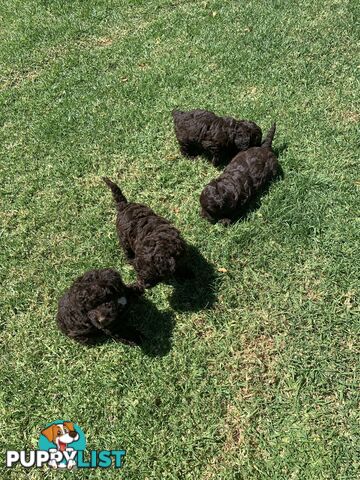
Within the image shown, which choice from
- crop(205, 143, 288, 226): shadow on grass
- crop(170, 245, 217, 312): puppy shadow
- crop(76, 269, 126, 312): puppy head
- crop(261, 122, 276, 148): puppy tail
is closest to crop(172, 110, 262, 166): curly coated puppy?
crop(261, 122, 276, 148): puppy tail

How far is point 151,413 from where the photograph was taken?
395cm

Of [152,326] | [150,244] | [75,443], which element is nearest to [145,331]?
[152,326]

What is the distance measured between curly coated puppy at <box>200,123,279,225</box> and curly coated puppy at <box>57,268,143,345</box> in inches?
53.5

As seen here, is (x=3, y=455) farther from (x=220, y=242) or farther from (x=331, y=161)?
(x=331, y=161)

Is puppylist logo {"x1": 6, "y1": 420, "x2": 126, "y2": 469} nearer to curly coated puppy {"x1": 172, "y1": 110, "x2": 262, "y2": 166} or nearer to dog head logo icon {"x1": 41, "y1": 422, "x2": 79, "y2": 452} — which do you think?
dog head logo icon {"x1": 41, "y1": 422, "x2": 79, "y2": 452}

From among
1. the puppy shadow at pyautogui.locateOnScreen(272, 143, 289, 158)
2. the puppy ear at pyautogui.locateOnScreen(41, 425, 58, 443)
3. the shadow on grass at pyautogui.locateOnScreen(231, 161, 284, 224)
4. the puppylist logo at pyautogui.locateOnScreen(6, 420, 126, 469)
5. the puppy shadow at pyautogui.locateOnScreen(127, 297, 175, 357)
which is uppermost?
the puppy shadow at pyautogui.locateOnScreen(272, 143, 289, 158)

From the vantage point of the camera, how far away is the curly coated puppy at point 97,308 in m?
3.64

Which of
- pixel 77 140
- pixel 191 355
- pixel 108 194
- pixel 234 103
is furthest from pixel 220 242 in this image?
pixel 77 140

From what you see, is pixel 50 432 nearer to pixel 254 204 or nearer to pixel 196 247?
pixel 196 247

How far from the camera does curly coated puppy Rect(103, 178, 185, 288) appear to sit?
12.4 feet

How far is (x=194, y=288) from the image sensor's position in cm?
457

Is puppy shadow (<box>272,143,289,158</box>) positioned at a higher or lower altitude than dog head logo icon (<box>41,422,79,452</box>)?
higher

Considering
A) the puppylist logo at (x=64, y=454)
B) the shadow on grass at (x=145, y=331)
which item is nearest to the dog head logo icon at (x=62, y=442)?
the puppylist logo at (x=64, y=454)

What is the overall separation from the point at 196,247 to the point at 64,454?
252 cm
